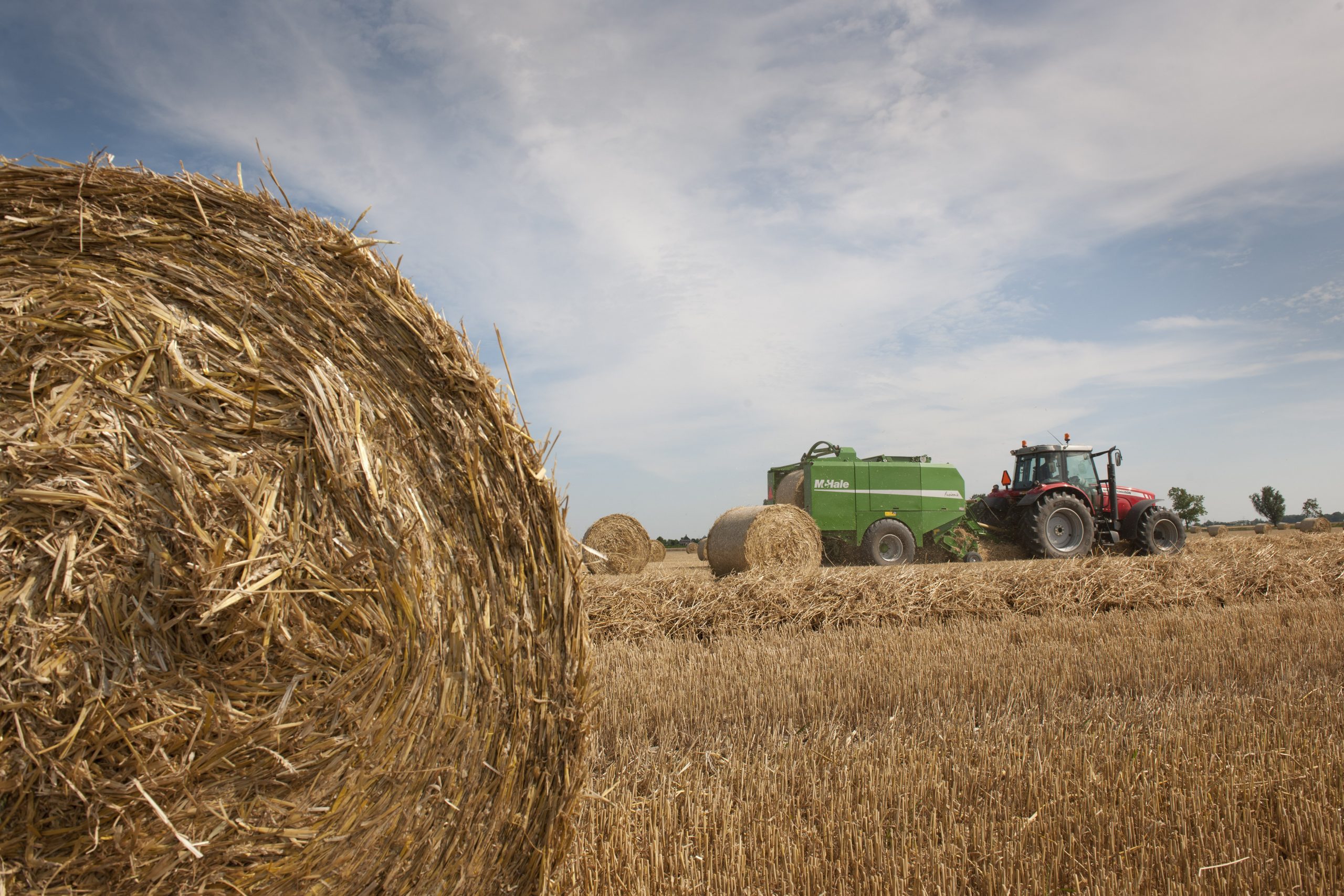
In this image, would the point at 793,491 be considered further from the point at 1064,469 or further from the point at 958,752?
the point at 958,752

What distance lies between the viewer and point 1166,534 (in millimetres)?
13148

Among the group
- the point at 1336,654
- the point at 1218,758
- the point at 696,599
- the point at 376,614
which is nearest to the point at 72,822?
the point at 376,614

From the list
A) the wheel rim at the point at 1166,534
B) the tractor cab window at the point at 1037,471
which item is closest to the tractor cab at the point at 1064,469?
the tractor cab window at the point at 1037,471

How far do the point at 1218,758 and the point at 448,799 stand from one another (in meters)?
3.13

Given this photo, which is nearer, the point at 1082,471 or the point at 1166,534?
the point at 1166,534

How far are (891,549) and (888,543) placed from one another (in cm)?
10

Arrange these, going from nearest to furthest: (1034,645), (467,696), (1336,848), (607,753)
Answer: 1. (467,696)
2. (1336,848)
3. (607,753)
4. (1034,645)

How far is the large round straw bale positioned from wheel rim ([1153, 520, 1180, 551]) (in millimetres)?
13397

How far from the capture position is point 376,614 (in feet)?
7.20

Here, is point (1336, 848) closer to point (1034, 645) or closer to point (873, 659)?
point (873, 659)

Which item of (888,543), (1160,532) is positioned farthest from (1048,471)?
(888,543)

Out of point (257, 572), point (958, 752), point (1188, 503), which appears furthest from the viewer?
point (1188, 503)

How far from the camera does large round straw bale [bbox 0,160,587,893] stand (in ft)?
6.33

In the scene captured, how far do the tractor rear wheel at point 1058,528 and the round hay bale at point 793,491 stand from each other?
338 centimetres
